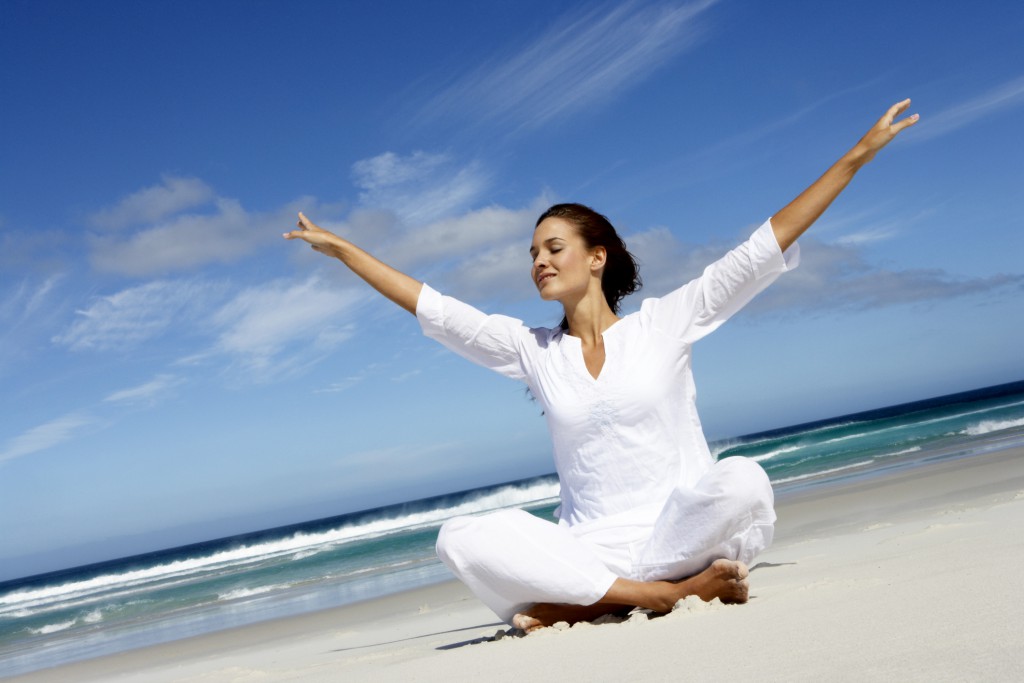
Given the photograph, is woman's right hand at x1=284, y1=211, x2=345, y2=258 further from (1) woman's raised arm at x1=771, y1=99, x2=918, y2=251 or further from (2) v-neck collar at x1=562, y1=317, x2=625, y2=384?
(1) woman's raised arm at x1=771, y1=99, x2=918, y2=251

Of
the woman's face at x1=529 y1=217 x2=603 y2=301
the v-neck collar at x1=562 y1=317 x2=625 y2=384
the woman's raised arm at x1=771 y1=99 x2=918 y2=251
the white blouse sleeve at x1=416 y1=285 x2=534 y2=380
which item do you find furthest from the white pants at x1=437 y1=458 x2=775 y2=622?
the woman's face at x1=529 y1=217 x2=603 y2=301

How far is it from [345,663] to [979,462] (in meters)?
11.6

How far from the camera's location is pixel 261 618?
9.67 metres

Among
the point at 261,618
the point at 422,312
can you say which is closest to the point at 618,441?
the point at 422,312

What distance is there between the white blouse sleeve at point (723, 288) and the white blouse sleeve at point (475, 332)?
0.60 meters

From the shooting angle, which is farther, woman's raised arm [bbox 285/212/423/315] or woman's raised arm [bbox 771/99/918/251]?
woman's raised arm [bbox 285/212/423/315]

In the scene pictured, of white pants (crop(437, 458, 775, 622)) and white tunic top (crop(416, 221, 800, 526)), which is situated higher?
white tunic top (crop(416, 221, 800, 526))

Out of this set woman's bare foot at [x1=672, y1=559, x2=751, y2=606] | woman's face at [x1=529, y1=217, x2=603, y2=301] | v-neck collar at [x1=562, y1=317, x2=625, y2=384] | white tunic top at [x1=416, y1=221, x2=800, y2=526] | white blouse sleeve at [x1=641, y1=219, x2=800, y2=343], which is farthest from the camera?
woman's face at [x1=529, y1=217, x2=603, y2=301]

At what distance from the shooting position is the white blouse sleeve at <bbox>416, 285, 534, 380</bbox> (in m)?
3.78

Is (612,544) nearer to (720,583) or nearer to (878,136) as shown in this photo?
(720,583)

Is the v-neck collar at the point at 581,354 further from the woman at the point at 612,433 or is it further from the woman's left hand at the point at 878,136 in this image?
the woman's left hand at the point at 878,136

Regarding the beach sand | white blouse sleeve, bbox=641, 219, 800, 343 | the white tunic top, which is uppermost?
white blouse sleeve, bbox=641, 219, 800, 343

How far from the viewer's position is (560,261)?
380 centimetres

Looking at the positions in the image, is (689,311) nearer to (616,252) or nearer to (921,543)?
(616,252)
